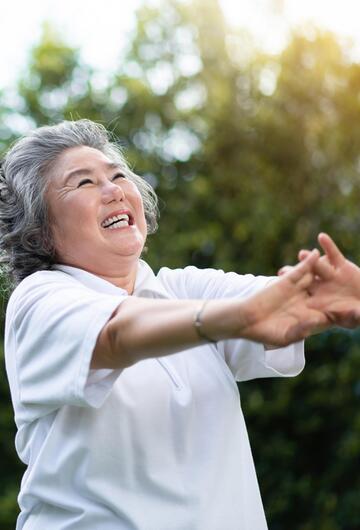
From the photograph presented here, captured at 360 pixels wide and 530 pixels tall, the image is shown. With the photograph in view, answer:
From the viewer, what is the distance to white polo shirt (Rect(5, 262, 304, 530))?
1901mm

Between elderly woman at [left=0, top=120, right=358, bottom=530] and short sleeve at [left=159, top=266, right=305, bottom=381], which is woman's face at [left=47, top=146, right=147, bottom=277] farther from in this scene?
Answer: short sleeve at [left=159, top=266, right=305, bottom=381]

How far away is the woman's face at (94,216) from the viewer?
85.8 inches

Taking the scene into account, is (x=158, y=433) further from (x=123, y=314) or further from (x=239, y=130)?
(x=239, y=130)

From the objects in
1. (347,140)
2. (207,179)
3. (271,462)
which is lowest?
(271,462)

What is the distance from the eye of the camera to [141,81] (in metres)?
5.76

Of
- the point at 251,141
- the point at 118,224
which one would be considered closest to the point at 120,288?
the point at 118,224

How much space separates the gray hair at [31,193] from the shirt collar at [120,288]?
94 millimetres

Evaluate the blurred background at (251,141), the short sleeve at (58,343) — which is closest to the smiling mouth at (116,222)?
the short sleeve at (58,343)

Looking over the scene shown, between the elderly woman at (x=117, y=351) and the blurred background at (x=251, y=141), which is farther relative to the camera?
the blurred background at (x=251, y=141)

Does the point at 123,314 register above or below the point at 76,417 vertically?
above

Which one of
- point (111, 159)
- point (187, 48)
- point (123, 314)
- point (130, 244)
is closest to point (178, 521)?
point (123, 314)

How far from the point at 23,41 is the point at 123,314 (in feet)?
14.5

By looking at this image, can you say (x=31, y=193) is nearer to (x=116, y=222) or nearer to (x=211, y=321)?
(x=116, y=222)

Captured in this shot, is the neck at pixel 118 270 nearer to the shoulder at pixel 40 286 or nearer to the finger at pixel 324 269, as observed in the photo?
the shoulder at pixel 40 286
